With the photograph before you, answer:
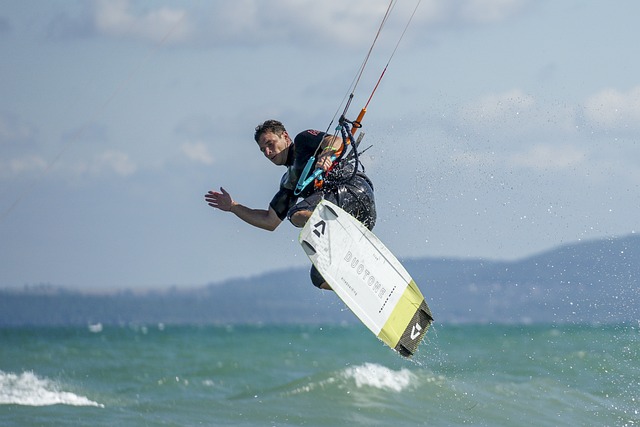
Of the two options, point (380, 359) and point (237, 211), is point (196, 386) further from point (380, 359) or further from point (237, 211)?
point (237, 211)

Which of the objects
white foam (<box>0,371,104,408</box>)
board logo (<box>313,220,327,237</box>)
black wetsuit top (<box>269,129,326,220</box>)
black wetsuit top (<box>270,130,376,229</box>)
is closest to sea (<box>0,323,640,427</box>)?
white foam (<box>0,371,104,408</box>)

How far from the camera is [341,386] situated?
16.6m

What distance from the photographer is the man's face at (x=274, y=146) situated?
887 cm

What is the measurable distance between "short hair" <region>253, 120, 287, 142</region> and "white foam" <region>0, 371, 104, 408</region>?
7714 millimetres

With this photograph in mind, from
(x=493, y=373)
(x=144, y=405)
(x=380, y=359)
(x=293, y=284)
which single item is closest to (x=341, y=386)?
(x=144, y=405)

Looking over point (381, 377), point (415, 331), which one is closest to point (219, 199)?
point (415, 331)

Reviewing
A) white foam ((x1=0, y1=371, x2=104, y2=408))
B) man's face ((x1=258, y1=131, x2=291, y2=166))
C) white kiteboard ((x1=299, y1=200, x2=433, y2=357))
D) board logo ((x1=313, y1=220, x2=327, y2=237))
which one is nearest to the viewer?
board logo ((x1=313, y1=220, x2=327, y2=237))

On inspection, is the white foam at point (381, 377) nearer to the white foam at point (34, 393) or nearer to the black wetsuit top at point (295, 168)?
the white foam at point (34, 393)

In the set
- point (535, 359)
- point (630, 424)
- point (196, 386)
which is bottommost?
point (196, 386)

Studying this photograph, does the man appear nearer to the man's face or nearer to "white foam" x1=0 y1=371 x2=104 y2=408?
the man's face

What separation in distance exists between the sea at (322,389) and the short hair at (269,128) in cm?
222

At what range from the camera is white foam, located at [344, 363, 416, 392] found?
16922mm

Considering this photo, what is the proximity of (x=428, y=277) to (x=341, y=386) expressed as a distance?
3947cm

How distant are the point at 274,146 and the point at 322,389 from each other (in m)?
8.08
